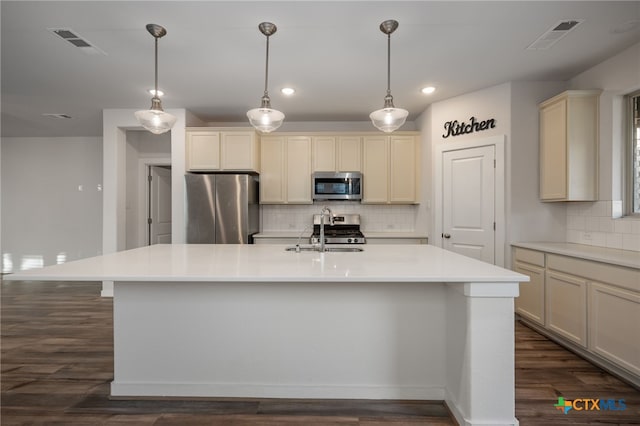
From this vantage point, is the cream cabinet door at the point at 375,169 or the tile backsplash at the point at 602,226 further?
the cream cabinet door at the point at 375,169

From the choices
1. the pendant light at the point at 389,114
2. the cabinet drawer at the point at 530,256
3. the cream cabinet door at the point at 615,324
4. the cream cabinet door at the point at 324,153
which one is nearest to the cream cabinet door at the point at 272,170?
the cream cabinet door at the point at 324,153

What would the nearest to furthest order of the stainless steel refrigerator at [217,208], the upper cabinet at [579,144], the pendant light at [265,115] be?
the pendant light at [265,115] < the upper cabinet at [579,144] < the stainless steel refrigerator at [217,208]

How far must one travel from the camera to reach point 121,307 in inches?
82.3

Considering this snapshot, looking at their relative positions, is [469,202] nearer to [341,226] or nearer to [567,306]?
[567,306]

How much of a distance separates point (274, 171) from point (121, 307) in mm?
3044

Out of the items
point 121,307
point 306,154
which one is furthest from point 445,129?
point 121,307

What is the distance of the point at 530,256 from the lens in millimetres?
A: 3225

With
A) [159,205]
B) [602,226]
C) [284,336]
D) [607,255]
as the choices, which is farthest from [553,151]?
[159,205]

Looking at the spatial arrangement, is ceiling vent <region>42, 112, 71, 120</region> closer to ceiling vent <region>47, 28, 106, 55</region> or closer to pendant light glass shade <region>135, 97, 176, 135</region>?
ceiling vent <region>47, 28, 106, 55</region>

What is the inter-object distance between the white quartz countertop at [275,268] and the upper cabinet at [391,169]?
7.67 ft

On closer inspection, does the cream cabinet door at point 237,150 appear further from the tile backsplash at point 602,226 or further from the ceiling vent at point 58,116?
the tile backsplash at point 602,226

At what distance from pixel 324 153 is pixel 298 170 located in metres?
0.45

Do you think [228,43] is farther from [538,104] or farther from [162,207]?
[162,207]

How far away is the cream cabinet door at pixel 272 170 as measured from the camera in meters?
4.81
